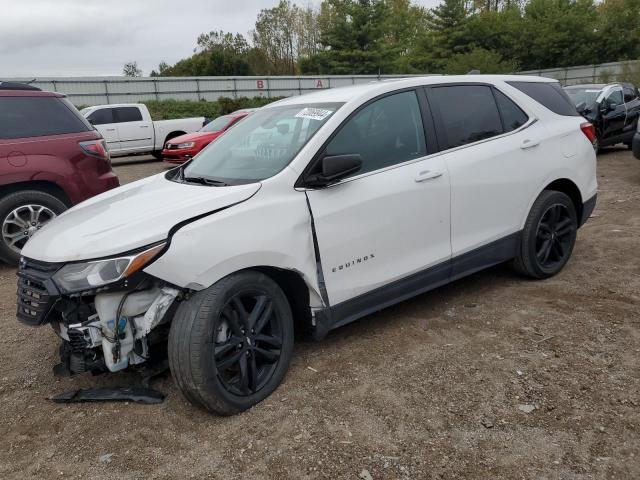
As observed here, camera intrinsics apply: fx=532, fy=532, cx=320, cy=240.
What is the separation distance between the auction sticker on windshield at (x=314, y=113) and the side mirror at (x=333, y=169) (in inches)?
14.4

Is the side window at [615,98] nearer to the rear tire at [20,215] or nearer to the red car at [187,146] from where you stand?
A: the red car at [187,146]

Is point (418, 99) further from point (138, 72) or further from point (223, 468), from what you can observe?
point (138, 72)

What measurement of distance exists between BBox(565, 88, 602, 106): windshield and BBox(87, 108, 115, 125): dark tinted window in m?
12.6

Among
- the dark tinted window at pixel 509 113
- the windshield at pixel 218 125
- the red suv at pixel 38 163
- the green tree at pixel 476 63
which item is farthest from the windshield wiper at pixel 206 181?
the green tree at pixel 476 63

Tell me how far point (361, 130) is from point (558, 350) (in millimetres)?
1842

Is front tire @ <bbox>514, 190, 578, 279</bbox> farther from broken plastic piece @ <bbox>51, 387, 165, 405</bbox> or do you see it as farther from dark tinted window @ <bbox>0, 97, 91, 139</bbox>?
dark tinted window @ <bbox>0, 97, 91, 139</bbox>

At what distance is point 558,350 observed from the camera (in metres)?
3.31

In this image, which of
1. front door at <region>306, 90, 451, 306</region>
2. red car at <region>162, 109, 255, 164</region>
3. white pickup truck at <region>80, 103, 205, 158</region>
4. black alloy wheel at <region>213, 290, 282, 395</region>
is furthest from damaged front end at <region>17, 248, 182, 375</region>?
white pickup truck at <region>80, 103, 205, 158</region>

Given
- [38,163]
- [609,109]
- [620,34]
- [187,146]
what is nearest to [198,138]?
[187,146]

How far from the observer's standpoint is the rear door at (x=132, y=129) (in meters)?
16.1

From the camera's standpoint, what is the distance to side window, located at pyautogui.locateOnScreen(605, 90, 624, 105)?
1127cm

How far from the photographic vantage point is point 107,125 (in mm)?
15953

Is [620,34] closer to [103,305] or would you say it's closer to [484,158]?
[484,158]

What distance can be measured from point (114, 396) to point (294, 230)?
1380 mm
